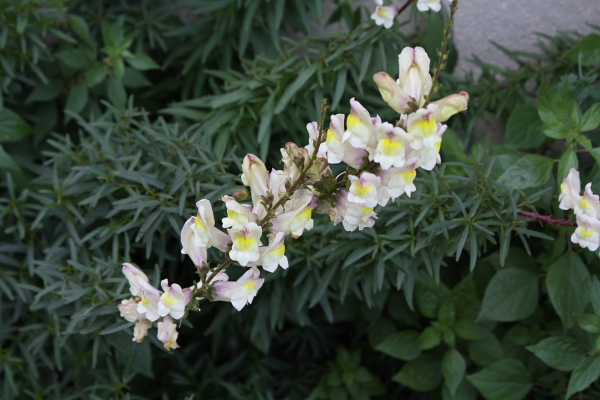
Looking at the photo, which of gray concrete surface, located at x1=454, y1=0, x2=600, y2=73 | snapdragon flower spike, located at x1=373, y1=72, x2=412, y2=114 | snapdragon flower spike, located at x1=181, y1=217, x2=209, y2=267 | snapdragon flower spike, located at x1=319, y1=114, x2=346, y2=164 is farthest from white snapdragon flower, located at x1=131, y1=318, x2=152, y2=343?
gray concrete surface, located at x1=454, y1=0, x2=600, y2=73

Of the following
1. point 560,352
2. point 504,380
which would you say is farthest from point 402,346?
Answer: point 560,352

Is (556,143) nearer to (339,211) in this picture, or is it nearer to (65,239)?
(339,211)

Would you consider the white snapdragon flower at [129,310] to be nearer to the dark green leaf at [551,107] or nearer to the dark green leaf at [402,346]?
the dark green leaf at [402,346]

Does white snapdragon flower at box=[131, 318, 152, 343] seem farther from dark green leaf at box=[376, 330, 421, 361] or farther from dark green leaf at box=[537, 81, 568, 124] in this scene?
dark green leaf at box=[537, 81, 568, 124]

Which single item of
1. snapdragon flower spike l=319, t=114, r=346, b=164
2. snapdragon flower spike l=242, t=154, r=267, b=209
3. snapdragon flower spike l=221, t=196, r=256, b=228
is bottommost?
snapdragon flower spike l=221, t=196, r=256, b=228

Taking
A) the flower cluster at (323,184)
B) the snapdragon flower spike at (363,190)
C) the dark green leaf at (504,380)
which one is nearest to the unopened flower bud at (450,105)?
the flower cluster at (323,184)

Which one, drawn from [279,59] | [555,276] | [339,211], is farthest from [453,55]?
[339,211]
